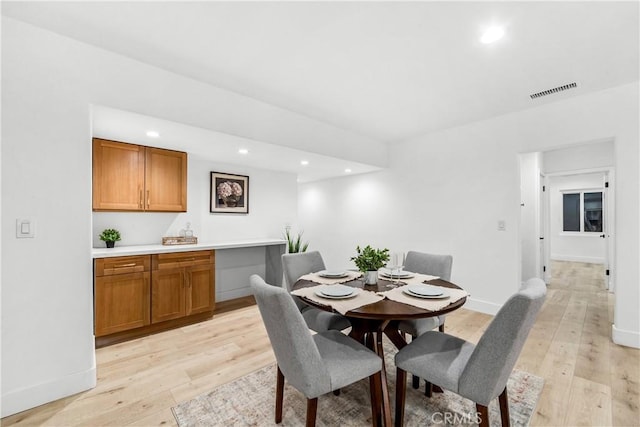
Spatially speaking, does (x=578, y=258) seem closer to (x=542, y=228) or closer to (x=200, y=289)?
(x=542, y=228)

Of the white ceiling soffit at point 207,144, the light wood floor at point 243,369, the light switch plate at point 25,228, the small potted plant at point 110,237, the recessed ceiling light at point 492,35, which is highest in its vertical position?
the recessed ceiling light at point 492,35

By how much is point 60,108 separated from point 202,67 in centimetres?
104

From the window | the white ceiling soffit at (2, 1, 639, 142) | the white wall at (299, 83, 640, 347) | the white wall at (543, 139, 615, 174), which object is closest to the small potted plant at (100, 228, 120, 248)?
the white ceiling soffit at (2, 1, 639, 142)

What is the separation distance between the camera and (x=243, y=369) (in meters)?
2.29

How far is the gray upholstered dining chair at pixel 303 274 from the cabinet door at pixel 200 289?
3.85ft

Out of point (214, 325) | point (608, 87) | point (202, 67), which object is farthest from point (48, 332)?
point (608, 87)

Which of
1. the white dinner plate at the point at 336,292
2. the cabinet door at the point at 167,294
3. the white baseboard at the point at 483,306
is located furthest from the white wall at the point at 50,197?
the white baseboard at the point at 483,306

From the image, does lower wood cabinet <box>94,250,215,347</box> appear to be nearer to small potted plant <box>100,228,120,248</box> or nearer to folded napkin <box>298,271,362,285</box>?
small potted plant <box>100,228,120,248</box>

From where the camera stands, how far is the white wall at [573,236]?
697cm

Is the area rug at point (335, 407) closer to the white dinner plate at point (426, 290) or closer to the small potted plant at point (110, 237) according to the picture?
the white dinner plate at point (426, 290)

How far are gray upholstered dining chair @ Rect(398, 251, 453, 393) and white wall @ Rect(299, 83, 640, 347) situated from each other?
1.30 meters

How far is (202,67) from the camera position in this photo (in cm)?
234

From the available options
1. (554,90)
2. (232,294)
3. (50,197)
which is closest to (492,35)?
(554,90)

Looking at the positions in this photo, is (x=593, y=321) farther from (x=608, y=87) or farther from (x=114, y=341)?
(x=114, y=341)
